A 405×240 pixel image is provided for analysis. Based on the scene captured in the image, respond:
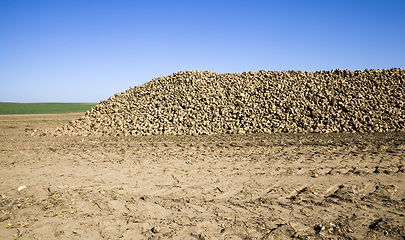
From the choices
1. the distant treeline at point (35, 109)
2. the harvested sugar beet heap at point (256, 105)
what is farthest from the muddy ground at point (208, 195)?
the distant treeline at point (35, 109)

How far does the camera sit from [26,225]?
3.99 meters

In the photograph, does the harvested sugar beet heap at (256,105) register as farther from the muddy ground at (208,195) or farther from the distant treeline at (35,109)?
the distant treeline at (35,109)

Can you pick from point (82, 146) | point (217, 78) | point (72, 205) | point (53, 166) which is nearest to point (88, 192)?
point (72, 205)

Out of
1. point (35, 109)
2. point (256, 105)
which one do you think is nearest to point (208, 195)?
point (256, 105)

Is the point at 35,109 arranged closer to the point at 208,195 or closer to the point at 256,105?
the point at 256,105

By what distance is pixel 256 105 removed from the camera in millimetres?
15258

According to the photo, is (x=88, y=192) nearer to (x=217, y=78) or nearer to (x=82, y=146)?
(x=82, y=146)

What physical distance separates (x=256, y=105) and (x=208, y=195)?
10809mm

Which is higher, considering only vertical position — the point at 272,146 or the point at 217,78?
the point at 217,78

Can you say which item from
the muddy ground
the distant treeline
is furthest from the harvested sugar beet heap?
the distant treeline

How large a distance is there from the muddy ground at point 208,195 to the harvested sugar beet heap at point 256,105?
5.38m

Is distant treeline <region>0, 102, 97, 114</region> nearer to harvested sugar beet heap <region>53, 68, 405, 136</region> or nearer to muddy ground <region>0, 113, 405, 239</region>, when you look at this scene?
harvested sugar beet heap <region>53, 68, 405, 136</region>

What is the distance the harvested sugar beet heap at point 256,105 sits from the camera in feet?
45.9

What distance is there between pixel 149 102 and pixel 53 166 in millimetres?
9593
